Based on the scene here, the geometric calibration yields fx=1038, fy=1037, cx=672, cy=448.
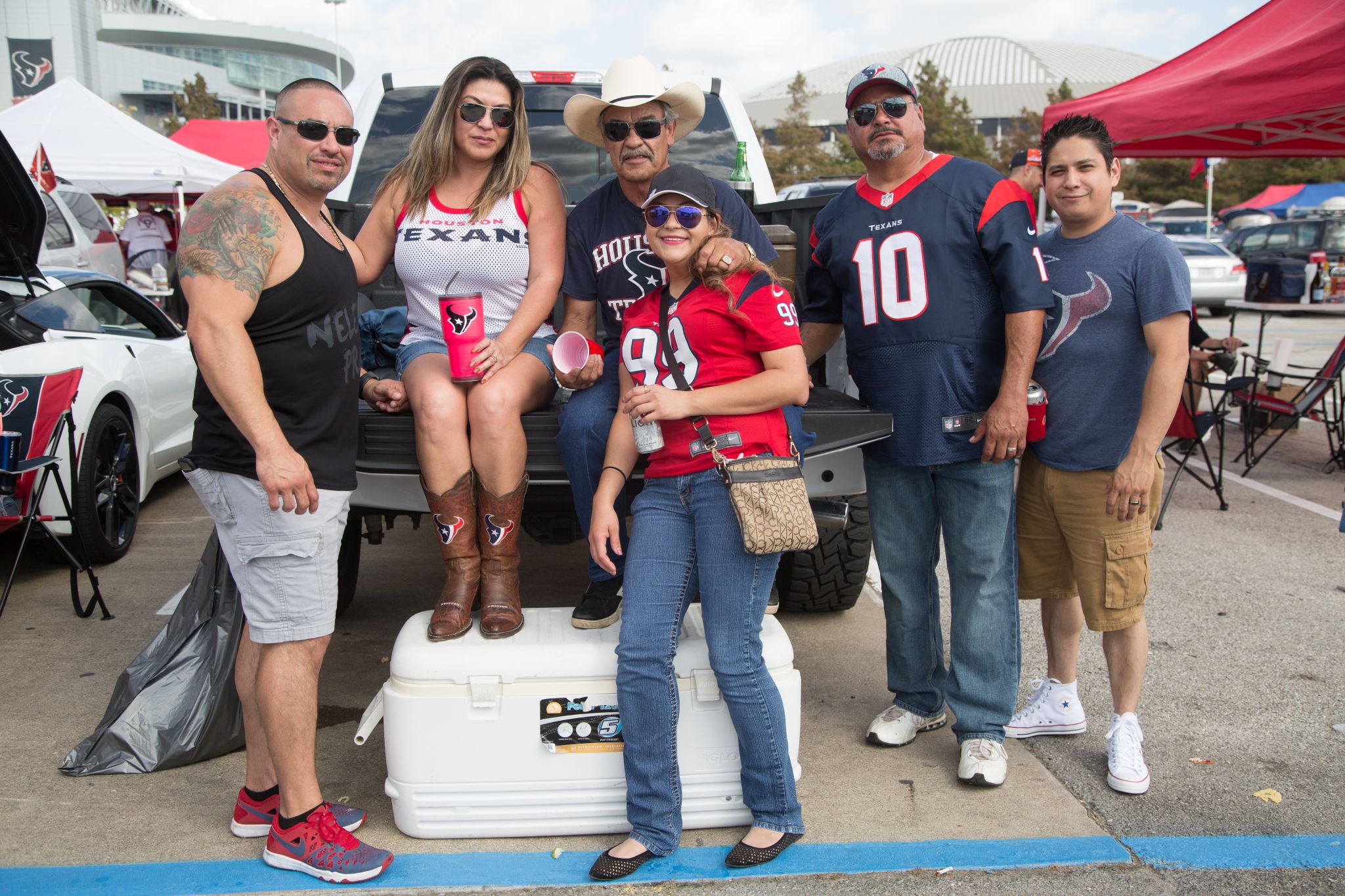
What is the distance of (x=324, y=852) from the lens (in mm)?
2621

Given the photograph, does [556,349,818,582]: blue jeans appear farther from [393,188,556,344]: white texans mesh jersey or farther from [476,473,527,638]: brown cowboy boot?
[393,188,556,344]: white texans mesh jersey

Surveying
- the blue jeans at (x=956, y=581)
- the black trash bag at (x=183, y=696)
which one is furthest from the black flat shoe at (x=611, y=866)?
the black trash bag at (x=183, y=696)

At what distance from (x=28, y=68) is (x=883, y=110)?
187 feet

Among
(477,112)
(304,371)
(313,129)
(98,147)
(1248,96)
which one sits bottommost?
(304,371)

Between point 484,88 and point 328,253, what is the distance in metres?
0.78

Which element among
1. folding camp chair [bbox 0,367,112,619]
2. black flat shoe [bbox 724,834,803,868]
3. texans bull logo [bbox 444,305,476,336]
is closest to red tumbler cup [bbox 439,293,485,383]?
texans bull logo [bbox 444,305,476,336]

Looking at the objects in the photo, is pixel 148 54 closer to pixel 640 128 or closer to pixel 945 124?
pixel 945 124

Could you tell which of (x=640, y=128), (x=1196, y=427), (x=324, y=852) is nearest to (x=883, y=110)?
(x=640, y=128)

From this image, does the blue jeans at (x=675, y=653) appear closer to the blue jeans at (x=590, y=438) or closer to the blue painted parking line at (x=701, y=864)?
the blue painted parking line at (x=701, y=864)

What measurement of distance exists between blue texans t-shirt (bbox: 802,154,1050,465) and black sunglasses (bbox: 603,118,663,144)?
62cm

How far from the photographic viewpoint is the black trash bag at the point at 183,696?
3.18 metres

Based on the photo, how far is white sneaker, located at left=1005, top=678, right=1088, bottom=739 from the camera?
3.40m

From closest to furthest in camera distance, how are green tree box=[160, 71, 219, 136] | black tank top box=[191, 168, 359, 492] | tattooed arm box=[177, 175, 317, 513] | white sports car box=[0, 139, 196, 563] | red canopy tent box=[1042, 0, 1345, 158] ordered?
tattooed arm box=[177, 175, 317, 513]
black tank top box=[191, 168, 359, 492]
white sports car box=[0, 139, 196, 563]
red canopy tent box=[1042, 0, 1345, 158]
green tree box=[160, 71, 219, 136]

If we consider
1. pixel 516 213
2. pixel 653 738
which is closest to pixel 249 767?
pixel 653 738
